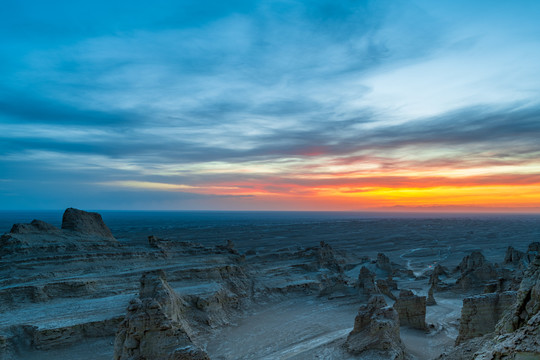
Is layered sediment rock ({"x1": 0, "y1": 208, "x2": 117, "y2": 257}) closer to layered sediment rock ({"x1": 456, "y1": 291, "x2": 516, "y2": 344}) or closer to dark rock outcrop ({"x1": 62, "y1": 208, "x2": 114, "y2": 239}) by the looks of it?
dark rock outcrop ({"x1": 62, "y1": 208, "x2": 114, "y2": 239})

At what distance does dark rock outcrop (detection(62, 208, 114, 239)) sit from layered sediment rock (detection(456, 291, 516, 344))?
134 ft

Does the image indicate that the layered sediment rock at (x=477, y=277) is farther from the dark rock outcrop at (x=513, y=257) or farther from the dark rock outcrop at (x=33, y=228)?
the dark rock outcrop at (x=33, y=228)

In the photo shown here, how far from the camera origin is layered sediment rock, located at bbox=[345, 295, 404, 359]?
16.6 m

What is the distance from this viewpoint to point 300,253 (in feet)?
149

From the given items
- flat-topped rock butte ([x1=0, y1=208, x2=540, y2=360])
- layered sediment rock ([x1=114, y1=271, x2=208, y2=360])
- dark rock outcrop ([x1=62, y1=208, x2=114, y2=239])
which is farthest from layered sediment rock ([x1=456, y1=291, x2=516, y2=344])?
dark rock outcrop ([x1=62, y1=208, x2=114, y2=239])

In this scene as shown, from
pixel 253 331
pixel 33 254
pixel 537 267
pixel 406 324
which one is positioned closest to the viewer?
pixel 537 267

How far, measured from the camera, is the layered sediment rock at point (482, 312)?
15.0m

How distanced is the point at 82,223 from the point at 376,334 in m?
38.2

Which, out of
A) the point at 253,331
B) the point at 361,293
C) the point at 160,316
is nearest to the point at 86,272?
the point at 253,331

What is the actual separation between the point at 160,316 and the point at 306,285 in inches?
992

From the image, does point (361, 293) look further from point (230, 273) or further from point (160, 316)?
point (160, 316)

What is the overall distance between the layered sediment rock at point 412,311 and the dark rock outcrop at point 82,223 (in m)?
36.9

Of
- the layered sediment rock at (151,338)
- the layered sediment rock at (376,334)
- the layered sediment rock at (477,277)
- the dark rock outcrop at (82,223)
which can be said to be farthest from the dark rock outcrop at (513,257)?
the dark rock outcrop at (82,223)

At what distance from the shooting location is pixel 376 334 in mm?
17062
